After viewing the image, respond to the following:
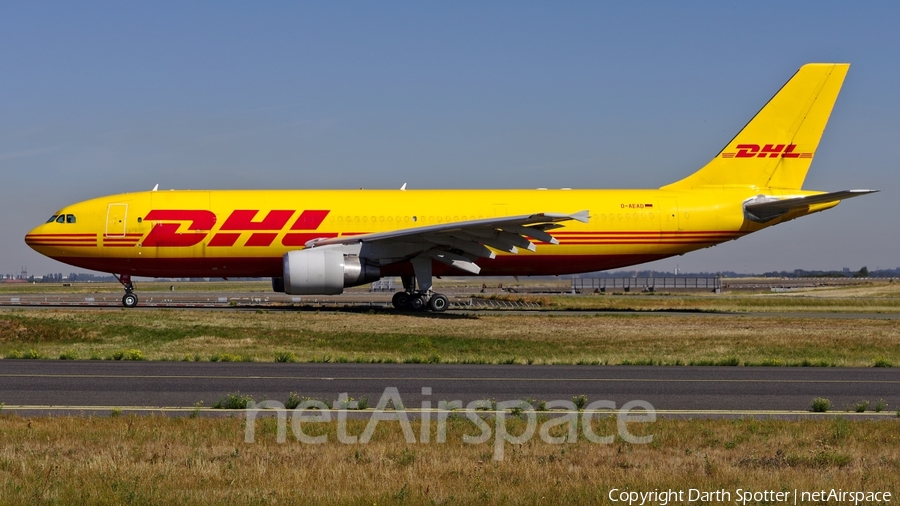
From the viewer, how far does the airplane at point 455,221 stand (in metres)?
33.0

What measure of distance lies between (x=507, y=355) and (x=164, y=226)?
56.4ft

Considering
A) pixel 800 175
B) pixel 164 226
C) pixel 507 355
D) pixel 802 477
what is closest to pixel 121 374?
pixel 507 355

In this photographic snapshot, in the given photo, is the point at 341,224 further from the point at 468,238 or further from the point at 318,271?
the point at 468,238

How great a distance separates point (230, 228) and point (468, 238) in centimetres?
864

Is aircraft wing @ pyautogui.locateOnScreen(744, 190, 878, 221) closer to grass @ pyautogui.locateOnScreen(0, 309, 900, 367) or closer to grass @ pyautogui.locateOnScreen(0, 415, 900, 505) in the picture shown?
grass @ pyautogui.locateOnScreen(0, 309, 900, 367)

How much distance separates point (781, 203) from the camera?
34438 mm

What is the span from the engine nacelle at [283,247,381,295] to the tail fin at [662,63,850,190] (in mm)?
14834

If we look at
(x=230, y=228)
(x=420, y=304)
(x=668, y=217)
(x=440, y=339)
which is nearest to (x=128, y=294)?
(x=230, y=228)

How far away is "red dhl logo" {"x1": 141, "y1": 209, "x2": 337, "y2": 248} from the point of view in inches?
1309

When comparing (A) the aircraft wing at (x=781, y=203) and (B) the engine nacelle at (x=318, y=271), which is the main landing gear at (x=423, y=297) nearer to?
(B) the engine nacelle at (x=318, y=271)

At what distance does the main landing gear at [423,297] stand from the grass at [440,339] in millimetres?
2347

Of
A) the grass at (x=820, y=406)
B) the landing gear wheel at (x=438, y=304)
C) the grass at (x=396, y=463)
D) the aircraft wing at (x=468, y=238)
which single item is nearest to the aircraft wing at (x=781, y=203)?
the aircraft wing at (x=468, y=238)

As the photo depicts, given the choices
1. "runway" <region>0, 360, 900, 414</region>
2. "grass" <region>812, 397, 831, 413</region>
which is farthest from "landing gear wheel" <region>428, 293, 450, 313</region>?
"grass" <region>812, 397, 831, 413</region>

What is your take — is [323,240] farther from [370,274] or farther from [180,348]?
[180,348]
